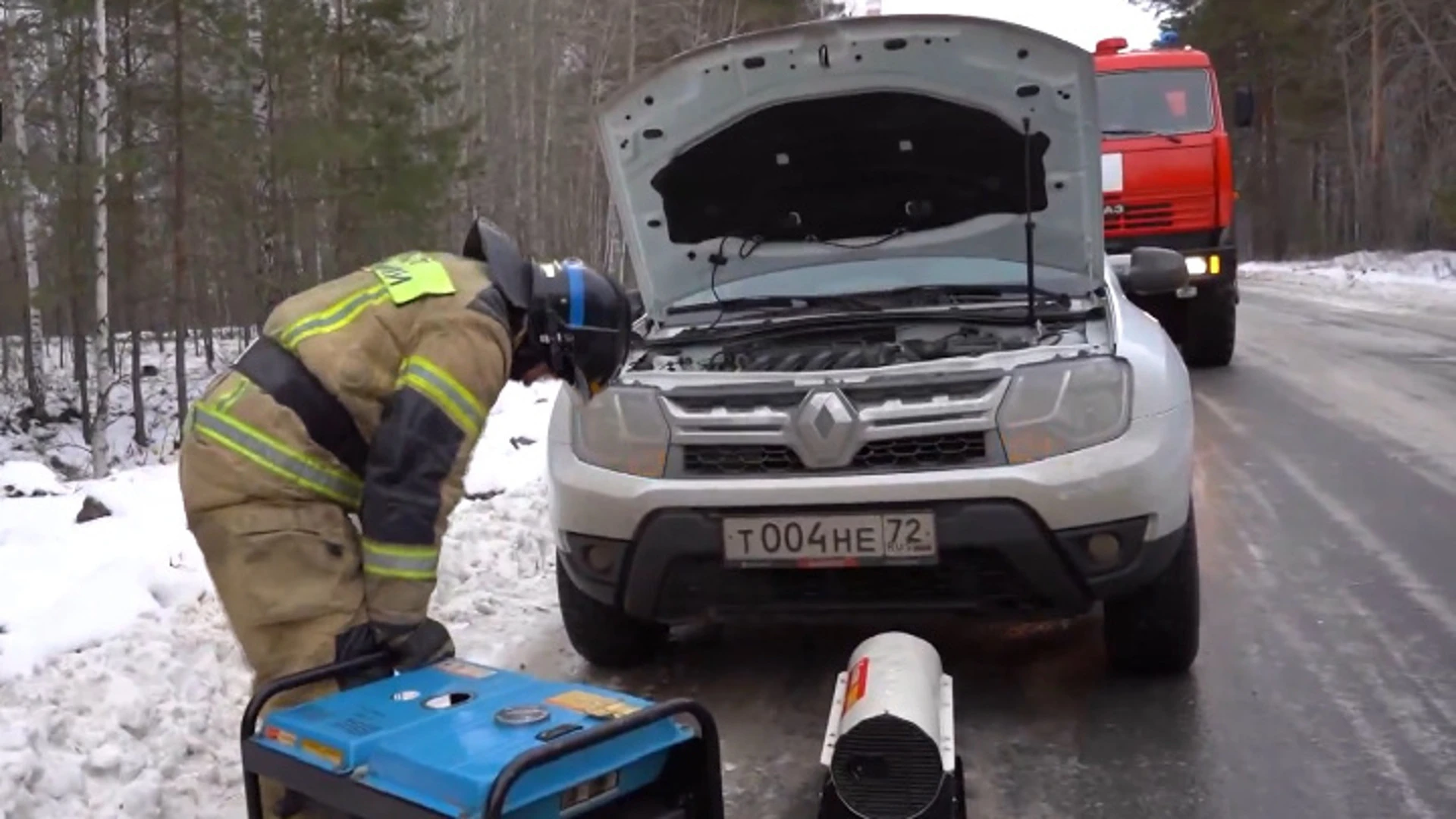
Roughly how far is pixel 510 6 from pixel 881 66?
37319 mm

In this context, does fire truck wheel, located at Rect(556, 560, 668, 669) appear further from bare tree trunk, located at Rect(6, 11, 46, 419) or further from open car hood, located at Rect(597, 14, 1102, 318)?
bare tree trunk, located at Rect(6, 11, 46, 419)

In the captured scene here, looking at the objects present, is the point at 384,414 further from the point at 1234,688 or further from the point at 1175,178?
the point at 1175,178

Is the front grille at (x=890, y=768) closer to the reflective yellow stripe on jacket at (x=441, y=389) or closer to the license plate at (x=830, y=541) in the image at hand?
the license plate at (x=830, y=541)

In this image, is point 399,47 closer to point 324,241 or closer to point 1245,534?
point 324,241

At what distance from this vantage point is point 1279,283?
2877 centimetres

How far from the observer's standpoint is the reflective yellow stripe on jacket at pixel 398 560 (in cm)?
264

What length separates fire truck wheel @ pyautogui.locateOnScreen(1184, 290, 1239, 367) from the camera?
11555 millimetres

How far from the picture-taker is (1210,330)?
38.9 feet

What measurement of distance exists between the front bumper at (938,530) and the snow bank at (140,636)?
3.58 ft

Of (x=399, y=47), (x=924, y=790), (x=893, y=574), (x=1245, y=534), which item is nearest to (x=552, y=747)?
(x=924, y=790)

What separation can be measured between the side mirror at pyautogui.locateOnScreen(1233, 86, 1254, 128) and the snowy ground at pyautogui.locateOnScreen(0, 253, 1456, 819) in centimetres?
796

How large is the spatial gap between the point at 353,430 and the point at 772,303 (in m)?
2.71

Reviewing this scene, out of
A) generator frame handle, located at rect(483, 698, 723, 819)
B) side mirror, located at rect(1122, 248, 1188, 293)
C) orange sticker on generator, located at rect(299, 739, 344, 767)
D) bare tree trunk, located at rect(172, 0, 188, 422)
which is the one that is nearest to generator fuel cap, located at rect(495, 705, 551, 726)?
generator frame handle, located at rect(483, 698, 723, 819)

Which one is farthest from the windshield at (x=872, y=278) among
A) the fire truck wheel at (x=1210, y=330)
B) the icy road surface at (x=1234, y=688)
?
the fire truck wheel at (x=1210, y=330)
